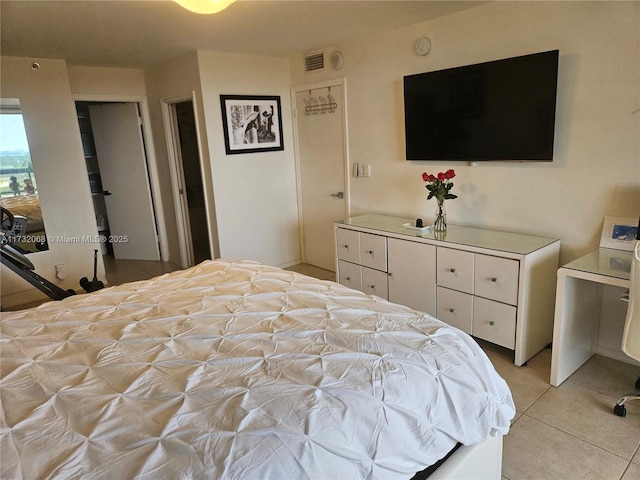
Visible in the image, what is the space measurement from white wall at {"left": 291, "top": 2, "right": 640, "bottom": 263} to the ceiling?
24 cm

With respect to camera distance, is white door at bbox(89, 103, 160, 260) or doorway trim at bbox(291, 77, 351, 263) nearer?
doorway trim at bbox(291, 77, 351, 263)

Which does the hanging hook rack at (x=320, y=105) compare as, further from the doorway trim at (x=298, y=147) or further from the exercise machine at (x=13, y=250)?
the exercise machine at (x=13, y=250)

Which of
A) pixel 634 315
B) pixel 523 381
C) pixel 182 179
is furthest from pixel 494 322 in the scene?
pixel 182 179

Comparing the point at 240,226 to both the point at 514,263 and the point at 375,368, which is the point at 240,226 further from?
the point at 375,368

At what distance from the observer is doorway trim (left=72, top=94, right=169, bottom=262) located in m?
4.97

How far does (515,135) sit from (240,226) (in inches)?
112

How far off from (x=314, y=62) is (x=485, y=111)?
205 cm

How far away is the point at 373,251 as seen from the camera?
3.63 metres

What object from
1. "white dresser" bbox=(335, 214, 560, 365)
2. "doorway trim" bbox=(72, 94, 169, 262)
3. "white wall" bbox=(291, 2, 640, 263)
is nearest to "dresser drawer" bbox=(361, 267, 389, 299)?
"white dresser" bbox=(335, 214, 560, 365)

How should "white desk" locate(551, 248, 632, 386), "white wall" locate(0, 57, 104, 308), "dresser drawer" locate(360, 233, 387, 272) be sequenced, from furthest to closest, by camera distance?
"white wall" locate(0, 57, 104, 308), "dresser drawer" locate(360, 233, 387, 272), "white desk" locate(551, 248, 632, 386)

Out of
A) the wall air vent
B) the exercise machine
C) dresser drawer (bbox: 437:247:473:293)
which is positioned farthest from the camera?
the wall air vent

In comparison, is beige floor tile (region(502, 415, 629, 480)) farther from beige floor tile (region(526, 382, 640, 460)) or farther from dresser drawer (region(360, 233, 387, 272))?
dresser drawer (region(360, 233, 387, 272))

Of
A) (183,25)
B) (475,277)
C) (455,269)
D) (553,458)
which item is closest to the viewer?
(553,458)

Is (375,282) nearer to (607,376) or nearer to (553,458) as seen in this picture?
(607,376)
